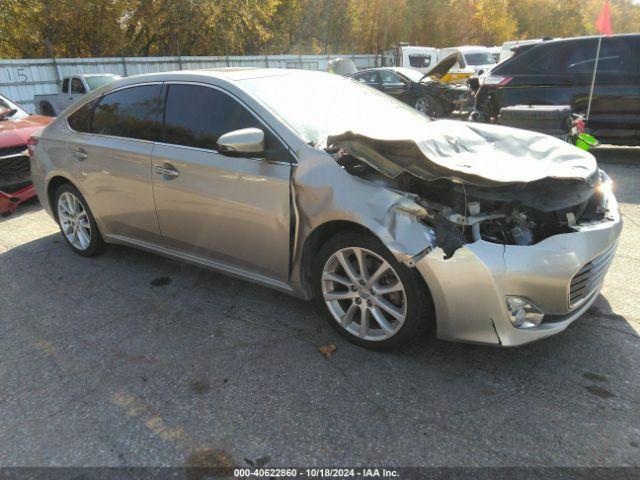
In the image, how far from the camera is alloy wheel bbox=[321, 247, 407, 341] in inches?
114

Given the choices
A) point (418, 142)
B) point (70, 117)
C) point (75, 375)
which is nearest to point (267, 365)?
point (75, 375)

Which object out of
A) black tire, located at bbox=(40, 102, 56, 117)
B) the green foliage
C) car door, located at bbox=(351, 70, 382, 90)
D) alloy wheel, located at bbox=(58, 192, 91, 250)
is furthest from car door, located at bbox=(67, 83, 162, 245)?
the green foliage

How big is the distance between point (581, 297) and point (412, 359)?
3.22 feet

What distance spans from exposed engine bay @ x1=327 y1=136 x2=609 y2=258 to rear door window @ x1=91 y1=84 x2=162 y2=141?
1797 millimetres

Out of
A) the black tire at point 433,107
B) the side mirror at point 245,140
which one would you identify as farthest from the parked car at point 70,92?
the side mirror at point 245,140

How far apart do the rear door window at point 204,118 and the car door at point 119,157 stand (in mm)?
171

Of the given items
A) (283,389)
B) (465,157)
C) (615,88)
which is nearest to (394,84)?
(615,88)

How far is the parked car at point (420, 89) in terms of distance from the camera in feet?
45.5

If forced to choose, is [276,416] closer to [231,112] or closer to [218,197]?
[218,197]

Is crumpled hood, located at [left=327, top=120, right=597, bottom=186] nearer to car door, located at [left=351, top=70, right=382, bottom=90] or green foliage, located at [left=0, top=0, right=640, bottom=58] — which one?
car door, located at [left=351, top=70, right=382, bottom=90]

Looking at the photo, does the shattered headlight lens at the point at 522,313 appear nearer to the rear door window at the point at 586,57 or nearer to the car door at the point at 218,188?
the car door at the point at 218,188

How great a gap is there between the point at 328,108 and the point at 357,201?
1.05m

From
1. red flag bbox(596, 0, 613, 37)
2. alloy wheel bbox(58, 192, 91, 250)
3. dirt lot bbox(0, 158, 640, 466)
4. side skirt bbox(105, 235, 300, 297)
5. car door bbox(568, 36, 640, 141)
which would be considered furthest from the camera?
car door bbox(568, 36, 640, 141)

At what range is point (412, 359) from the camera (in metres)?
2.97
